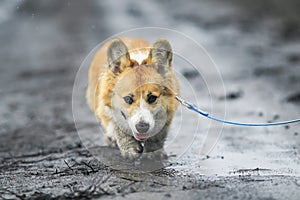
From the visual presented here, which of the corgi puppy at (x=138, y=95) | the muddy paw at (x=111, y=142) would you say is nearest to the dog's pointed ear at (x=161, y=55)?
the corgi puppy at (x=138, y=95)

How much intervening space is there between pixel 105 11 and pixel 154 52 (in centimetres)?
1427

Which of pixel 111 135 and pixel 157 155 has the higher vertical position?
pixel 111 135

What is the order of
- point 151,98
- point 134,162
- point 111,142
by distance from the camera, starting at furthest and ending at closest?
point 111,142 → point 134,162 → point 151,98

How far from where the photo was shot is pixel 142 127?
16.4 ft

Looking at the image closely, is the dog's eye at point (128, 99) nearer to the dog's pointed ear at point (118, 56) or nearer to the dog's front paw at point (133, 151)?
the dog's pointed ear at point (118, 56)

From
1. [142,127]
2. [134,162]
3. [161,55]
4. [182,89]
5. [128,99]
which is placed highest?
[161,55]

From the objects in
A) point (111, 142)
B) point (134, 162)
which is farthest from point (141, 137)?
point (111, 142)

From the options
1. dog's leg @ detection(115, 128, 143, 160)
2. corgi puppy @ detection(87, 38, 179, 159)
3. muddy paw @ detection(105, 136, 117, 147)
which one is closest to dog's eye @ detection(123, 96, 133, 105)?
corgi puppy @ detection(87, 38, 179, 159)

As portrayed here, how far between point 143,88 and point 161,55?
0.42 meters

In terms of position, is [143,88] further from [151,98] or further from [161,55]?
[161,55]

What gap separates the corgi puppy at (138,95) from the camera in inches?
201

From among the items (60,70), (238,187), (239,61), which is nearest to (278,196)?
(238,187)

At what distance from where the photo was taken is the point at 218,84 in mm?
10648

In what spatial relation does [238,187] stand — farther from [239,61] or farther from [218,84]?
[239,61]
